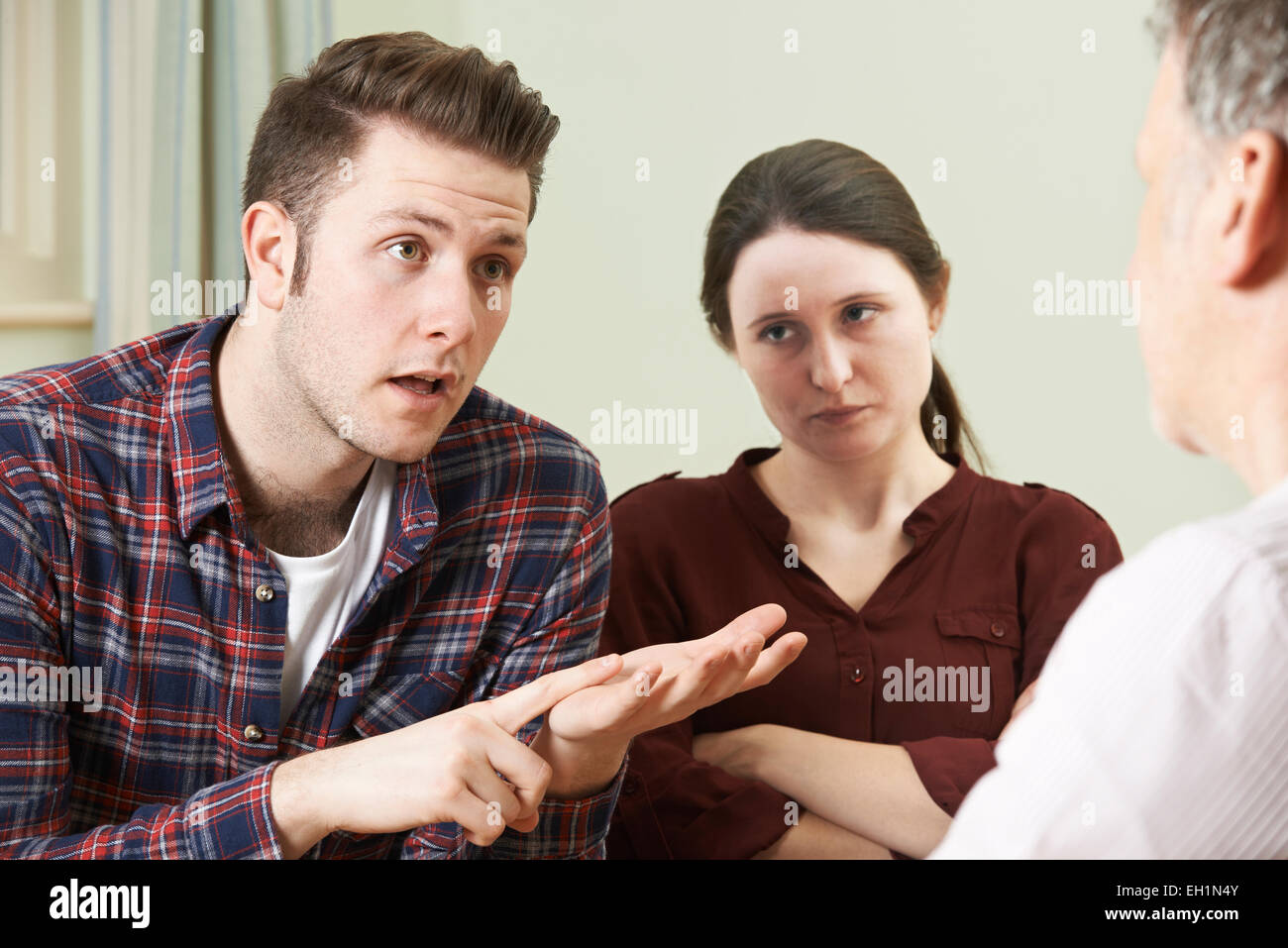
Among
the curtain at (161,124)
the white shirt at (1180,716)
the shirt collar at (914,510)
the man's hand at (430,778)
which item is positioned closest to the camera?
the white shirt at (1180,716)

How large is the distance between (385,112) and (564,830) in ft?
2.61

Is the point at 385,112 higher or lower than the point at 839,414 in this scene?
higher

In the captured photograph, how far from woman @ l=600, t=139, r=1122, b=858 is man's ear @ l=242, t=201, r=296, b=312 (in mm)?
525

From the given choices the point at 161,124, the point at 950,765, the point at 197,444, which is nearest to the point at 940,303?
the point at 950,765

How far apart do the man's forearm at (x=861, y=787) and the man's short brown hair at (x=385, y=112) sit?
75 cm

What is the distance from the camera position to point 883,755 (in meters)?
1.35

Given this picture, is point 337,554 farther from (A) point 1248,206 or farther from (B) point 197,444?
(A) point 1248,206

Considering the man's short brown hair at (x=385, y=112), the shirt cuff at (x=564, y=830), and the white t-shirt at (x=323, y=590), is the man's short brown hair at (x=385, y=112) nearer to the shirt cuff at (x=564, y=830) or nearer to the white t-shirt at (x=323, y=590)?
the white t-shirt at (x=323, y=590)

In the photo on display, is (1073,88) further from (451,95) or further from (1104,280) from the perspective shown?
(451,95)

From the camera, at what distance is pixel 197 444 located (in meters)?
1.16

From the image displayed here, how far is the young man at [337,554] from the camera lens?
1.04 m

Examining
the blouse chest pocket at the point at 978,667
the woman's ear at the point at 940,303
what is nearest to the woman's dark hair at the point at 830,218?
the woman's ear at the point at 940,303
